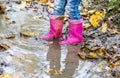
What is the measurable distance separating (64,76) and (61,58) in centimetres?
55

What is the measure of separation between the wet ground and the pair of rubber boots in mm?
91

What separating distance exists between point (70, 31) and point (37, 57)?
829 millimetres

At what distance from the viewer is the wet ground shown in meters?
4.00

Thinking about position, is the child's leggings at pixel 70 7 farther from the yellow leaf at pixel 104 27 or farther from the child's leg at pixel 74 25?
the yellow leaf at pixel 104 27

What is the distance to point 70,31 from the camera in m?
5.00

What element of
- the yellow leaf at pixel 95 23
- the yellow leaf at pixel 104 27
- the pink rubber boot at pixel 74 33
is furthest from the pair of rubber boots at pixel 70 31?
the yellow leaf at pixel 95 23

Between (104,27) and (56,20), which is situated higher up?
(56,20)

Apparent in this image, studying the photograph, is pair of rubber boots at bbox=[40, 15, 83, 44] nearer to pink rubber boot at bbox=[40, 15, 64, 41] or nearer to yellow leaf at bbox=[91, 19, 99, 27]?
pink rubber boot at bbox=[40, 15, 64, 41]

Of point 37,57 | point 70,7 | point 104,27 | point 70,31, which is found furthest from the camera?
point 104,27

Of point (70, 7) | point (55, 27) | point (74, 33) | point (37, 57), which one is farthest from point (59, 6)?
point (37, 57)

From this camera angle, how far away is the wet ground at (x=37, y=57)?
400 centimetres

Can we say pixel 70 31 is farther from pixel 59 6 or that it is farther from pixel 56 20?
pixel 59 6

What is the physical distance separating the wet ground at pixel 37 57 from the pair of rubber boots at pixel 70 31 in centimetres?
9

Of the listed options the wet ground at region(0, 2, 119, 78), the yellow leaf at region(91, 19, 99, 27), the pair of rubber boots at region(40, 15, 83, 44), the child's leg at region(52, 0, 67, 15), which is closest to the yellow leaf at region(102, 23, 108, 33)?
the yellow leaf at region(91, 19, 99, 27)
